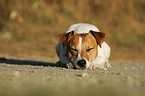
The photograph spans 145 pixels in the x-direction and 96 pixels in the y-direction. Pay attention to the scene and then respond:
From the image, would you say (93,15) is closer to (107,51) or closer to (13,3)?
(13,3)

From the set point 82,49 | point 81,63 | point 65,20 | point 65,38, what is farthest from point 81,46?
point 65,20

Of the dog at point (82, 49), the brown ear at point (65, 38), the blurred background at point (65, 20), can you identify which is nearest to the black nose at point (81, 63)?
the dog at point (82, 49)

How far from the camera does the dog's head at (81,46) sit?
20.5 ft

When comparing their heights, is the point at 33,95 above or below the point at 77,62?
below

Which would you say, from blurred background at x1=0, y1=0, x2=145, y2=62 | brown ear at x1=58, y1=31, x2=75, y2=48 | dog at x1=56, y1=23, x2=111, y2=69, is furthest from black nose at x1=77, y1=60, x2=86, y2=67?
blurred background at x1=0, y1=0, x2=145, y2=62

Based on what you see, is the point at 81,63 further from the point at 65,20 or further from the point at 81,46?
the point at 65,20

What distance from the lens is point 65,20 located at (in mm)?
28188

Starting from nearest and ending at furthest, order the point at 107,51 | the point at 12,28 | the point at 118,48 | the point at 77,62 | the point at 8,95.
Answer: the point at 8,95, the point at 77,62, the point at 107,51, the point at 118,48, the point at 12,28

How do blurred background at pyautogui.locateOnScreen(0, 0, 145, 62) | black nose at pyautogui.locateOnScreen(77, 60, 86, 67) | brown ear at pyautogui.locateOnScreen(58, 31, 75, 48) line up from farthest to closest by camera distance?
blurred background at pyautogui.locateOnScreen(0, 0, 145, 62), brown ear at pyautogui.locateOnScreen(58, 31, 75, 48), black nose at pyautogui.locateOnScreen(77, 60, 86, 67)

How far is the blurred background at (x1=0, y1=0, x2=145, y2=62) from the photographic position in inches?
942

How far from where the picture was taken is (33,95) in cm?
291

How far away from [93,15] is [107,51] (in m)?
22.5

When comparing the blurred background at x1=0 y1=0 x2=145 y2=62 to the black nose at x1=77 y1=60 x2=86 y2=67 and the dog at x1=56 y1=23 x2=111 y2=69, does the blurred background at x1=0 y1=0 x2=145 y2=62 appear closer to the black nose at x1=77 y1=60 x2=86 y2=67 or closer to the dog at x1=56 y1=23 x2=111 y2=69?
the dog at x1=56 y1=23 x2=111 y2=69

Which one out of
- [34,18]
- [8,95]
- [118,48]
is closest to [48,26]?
[34,18]
